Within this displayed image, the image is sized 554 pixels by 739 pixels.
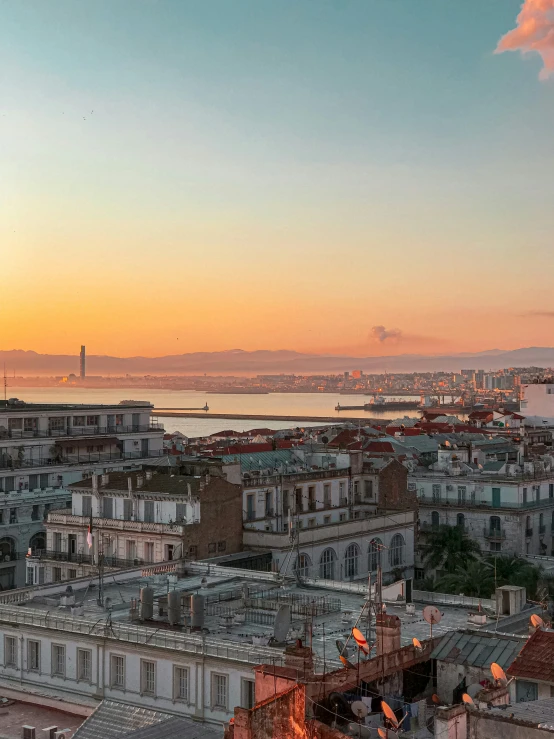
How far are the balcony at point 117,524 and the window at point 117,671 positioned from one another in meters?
17.3

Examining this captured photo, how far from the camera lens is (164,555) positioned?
1827 inches

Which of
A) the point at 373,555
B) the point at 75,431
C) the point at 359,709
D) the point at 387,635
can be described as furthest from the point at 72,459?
the point at 359,709

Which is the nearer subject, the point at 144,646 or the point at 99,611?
the point at 144,646

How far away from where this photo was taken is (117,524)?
4806 cm

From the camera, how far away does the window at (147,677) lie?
28.0m

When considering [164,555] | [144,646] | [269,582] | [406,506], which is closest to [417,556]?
[406,506]

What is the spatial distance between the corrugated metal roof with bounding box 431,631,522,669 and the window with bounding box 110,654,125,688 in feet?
28.0

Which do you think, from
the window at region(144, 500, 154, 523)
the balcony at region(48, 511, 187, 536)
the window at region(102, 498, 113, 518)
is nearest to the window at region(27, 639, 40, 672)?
the balcony at region(48, 511, 187, 536)

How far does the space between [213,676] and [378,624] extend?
4537mm

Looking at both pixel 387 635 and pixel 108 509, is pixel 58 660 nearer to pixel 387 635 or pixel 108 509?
pixel 387 635

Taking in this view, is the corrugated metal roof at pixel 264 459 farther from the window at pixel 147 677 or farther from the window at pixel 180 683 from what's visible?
the window at pixel 180 683

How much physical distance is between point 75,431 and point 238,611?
141ft

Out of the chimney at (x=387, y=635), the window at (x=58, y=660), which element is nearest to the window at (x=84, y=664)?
the window at (x=58, y=660)

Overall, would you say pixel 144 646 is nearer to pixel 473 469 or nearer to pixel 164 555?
pixel 164 555
